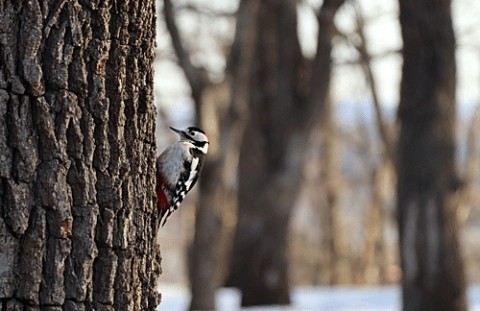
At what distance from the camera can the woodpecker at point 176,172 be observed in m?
5.41

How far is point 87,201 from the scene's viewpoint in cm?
384

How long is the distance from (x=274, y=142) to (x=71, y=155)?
35.4ft

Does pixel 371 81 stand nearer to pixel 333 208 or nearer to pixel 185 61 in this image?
pixel 333 208

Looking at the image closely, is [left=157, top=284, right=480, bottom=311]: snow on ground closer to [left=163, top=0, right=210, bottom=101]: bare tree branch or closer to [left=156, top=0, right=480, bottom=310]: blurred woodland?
[left=156, top=0, right=480, bottom=310]: blurred woodland

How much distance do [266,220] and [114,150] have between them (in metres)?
11.1

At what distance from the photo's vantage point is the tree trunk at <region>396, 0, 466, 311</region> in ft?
34.7

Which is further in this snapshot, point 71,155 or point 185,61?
point 185,61

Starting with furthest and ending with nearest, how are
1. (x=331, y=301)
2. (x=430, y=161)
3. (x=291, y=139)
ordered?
(x=331, y=301), (x=291, y=139), (x=430, y=161)

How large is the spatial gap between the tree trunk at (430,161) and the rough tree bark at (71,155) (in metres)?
6.79

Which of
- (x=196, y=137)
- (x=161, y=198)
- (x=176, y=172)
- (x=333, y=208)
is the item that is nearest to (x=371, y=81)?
(x=333, y=208)

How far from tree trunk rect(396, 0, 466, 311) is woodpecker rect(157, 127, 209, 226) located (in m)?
4.55

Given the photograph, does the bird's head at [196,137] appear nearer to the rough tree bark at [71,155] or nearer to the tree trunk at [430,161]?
the rough tree bark at [71,155]

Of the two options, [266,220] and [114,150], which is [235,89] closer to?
[266,220]

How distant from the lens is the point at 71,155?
3818mm
